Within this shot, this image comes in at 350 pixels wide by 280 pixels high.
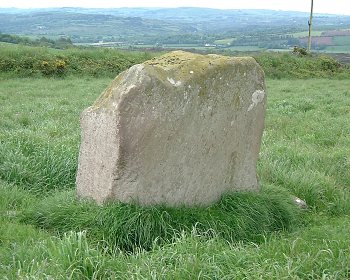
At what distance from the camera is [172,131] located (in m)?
6.00

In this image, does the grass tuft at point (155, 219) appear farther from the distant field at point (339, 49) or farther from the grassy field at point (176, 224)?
the distant field at point (339, 49)

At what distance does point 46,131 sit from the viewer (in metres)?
10.3

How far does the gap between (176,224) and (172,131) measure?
3.21ft

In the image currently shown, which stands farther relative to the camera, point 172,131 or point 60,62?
point 60,62

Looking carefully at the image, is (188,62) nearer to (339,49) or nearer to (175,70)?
(175,70)

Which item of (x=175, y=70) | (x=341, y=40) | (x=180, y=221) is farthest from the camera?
(x=341, y=40)

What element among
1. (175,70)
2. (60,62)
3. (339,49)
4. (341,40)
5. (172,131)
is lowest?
(341,40)

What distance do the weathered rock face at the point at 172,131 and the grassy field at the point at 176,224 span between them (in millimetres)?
248

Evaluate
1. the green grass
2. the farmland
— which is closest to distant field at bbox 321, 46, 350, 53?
the green grass

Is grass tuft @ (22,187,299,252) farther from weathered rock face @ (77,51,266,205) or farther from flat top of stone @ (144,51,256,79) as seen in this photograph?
flat top of stone @ (144,51,256,79)

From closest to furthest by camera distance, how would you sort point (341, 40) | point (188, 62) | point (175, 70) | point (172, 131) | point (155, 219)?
point (155, 219) < point (172, 131) < point (175, 70) < point (188, 62) < point (341, 40)

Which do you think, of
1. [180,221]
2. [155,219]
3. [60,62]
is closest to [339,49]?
[60,62]

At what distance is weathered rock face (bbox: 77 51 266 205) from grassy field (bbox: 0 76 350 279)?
25 centimetres

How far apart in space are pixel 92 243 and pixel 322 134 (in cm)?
788
